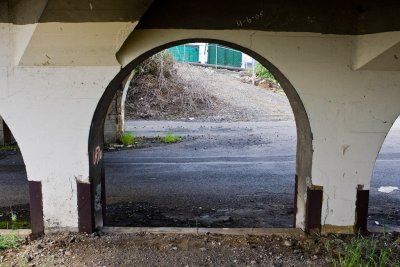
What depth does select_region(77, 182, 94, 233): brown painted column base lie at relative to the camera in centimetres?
530

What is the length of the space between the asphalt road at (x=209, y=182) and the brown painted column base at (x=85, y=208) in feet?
5.92

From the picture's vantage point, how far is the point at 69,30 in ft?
15.9

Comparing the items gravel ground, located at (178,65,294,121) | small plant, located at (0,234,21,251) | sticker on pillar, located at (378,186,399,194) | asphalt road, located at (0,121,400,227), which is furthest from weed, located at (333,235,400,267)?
gravel ground, located at (178,65,294,121)

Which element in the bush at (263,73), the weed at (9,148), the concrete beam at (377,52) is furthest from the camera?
the bush at (263,73)

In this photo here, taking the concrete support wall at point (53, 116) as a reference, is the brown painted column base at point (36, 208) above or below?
below

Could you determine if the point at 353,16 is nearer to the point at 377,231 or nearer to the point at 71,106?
the point at 377,231

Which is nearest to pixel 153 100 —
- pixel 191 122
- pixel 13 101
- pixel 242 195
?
pixel 191 122

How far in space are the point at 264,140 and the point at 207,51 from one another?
842 inches

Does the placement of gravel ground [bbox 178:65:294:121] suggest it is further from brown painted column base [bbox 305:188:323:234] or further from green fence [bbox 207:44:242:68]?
brown painted column base [bbox 305:188:323:234]

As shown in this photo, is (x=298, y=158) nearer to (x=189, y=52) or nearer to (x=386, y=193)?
(x=386, y=193)

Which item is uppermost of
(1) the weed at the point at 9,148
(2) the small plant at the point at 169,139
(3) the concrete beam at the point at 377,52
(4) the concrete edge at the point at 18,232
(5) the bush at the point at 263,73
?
(5) the bush at the point at 263,73

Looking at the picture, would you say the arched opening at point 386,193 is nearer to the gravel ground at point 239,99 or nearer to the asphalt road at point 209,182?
the asphalt road at point 209,182

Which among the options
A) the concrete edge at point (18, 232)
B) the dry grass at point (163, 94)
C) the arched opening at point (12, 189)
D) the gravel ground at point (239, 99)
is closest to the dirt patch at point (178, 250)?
the concrete edge at point (18, 232)

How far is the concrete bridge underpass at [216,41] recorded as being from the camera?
4.85 meters
